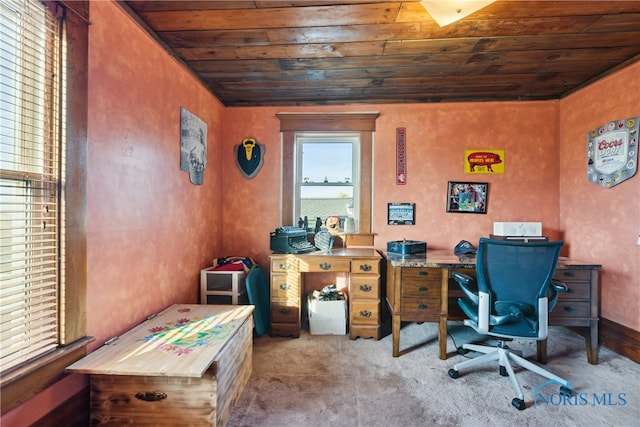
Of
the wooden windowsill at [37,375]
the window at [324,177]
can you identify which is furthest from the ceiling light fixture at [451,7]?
the wooden windowsill at [37,375]

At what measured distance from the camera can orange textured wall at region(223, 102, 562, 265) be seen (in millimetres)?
3143

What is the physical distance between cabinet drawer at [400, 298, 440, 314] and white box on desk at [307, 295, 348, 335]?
654 mm

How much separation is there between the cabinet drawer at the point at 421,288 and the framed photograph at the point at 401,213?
3.30ft

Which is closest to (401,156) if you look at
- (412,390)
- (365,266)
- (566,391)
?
(365,266)

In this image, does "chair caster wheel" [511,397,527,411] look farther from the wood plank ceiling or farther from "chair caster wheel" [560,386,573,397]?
the wood plank ceiling

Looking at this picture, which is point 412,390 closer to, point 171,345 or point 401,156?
point 171,345

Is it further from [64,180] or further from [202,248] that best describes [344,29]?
[202,248]

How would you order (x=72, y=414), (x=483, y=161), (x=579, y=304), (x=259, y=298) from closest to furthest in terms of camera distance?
(x=72, y=414), (x=579, y=304), (x=259, y=298), (x=483, y=161)

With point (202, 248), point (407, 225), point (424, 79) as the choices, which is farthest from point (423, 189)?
point (202, 248)

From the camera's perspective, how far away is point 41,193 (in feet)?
4.20

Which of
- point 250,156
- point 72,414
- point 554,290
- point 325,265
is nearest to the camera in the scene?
point 72,414

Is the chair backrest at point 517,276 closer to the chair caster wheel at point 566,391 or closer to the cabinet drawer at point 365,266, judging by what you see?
the chair caster wheel at point 566,391

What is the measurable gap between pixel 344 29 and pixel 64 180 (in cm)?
201

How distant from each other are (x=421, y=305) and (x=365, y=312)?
56 cm
